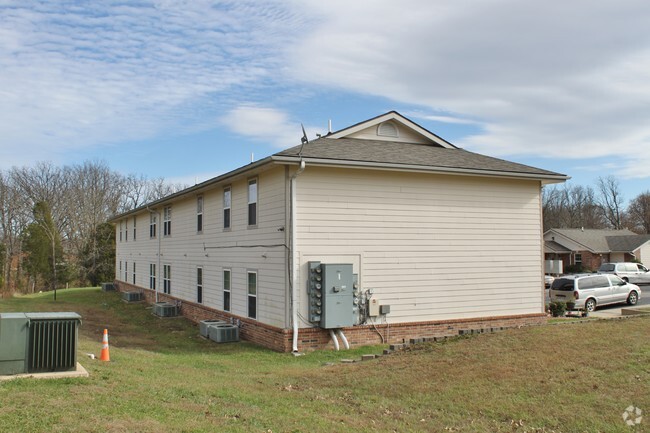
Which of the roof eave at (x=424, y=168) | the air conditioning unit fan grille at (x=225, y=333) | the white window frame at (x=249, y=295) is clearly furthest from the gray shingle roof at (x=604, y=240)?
the air conditioning unit fan grille at (x=225, y=333)

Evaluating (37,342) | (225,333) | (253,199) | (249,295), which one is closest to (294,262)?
(249,295)

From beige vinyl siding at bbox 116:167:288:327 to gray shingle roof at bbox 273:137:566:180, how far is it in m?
1.39

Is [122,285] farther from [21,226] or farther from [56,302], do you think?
[21,226]

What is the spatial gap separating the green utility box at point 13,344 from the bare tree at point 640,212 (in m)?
88.1

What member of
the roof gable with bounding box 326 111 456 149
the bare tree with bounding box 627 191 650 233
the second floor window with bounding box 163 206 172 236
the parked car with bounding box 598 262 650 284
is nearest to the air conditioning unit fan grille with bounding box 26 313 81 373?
the roof gable with bounding box 326 111 456 149

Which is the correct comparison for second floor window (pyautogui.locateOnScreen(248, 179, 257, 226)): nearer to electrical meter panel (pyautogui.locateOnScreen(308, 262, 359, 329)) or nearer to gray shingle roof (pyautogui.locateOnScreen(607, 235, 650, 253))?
electrical meter panel (pyautogui.locateOnScreen(308, 262, 359, 329))

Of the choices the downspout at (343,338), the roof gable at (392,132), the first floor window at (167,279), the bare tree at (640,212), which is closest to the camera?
the downspout at (343,338)

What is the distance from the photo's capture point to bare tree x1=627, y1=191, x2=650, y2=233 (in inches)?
3219

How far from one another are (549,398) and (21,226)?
54279 mm

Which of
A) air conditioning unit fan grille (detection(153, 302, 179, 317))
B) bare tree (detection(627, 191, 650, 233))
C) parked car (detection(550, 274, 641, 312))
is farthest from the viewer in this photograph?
bare tree (detection(627, 191, 650, 233))

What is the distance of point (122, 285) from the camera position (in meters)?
35.4

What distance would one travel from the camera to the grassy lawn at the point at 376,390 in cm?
634

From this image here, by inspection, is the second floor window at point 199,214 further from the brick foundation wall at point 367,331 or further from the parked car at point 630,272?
the parked car at point 630,272

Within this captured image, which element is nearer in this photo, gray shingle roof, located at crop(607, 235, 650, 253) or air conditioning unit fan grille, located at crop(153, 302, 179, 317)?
air conditioning unit fan grille, located at crop(153, 302, 179, 317)
